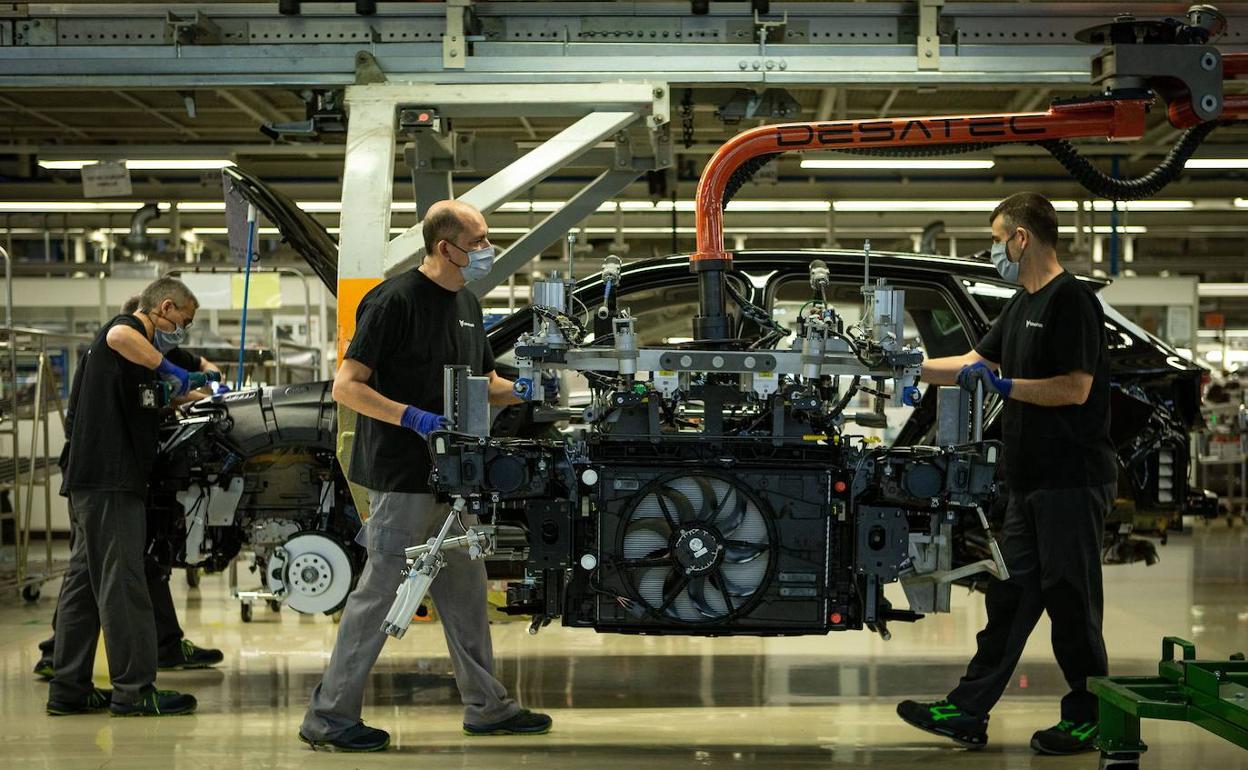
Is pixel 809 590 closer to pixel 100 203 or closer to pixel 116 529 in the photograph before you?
pixel 116 529

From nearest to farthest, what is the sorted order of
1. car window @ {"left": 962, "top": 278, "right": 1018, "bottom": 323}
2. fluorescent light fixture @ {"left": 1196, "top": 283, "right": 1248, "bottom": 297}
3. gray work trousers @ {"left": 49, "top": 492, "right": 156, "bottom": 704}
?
gray work trousers @ {"left": 49, "top": 492, "right": 156, "bottom": 704}
car window @ {"left": 962, "top": 278, "right": 1018, "bottom": 323}
fluorescent light fixture @ {"left": 1196, "top": 283, "right": 1248, "bottom": 297}

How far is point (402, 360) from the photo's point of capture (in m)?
3.88

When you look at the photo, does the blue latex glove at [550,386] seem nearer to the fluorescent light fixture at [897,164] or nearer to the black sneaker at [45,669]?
the black sneaker at [45,669]

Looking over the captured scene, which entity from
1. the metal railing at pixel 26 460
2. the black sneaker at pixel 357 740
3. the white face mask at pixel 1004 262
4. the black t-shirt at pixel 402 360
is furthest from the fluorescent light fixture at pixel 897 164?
the black sneaker at pixel 357 740

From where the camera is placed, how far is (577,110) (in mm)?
5363

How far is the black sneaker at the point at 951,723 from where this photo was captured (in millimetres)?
4055

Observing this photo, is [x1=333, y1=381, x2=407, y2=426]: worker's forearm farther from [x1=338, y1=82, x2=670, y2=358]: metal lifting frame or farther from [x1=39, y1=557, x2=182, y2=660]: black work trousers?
[x1=39, y1=557, x2=182, y2=660]: black work trousers

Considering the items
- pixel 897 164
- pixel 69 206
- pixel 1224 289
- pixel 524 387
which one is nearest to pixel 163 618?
pixel 524 387

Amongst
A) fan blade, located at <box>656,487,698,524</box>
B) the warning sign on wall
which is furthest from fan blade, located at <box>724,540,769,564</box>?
the warning sign on wall

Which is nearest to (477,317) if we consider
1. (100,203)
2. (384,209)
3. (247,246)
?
(384,209)

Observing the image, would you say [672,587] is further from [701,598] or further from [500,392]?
[500,392]

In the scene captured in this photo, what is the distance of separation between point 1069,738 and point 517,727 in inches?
69.5

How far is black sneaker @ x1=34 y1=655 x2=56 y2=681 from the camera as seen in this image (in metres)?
5.32

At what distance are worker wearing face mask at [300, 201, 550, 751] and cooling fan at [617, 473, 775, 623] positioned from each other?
0.73m
